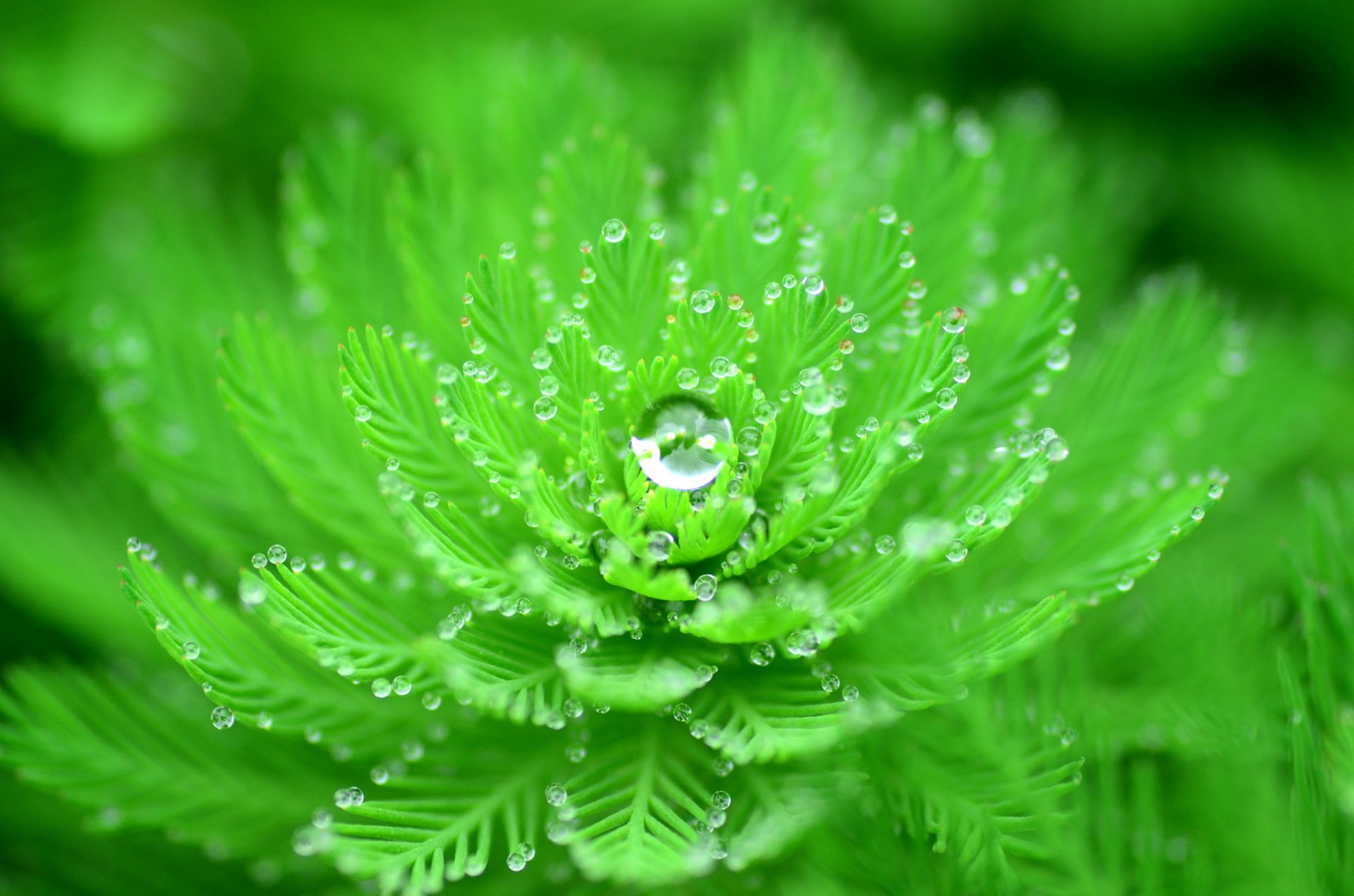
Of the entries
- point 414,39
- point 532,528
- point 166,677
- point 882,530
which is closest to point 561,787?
point 532,528

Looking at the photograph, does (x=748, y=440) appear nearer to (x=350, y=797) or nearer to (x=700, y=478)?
(x=700, y=478)

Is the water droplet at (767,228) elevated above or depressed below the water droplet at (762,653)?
above

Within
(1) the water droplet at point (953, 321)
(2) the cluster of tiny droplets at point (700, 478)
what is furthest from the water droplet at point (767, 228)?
(1) the water droplet at point (953, 321)

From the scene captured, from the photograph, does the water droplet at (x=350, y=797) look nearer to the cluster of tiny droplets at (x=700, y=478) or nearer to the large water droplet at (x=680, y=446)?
the cluster of tiny droplets at (x=700, y=478)

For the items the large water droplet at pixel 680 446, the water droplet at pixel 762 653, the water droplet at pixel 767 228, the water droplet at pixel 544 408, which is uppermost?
the water droplet at pixel 767 228

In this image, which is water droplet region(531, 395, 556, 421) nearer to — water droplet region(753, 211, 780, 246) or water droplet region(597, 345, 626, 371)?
water droplet region(597, 345, 626, 371)

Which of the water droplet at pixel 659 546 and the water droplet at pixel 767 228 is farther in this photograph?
the water droplet at pixel 767 228

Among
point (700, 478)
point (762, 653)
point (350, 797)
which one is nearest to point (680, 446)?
point (700, 478)
